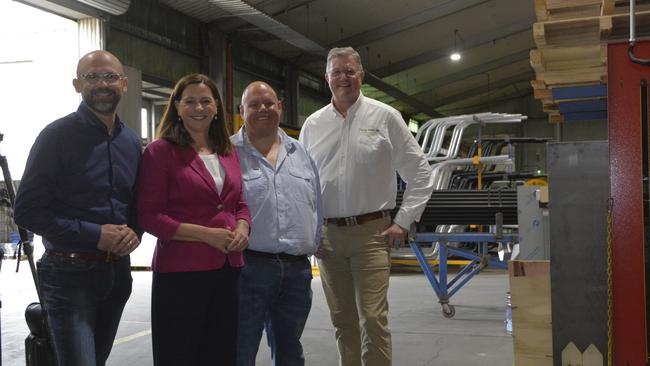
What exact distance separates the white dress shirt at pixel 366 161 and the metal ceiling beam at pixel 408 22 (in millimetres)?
11760

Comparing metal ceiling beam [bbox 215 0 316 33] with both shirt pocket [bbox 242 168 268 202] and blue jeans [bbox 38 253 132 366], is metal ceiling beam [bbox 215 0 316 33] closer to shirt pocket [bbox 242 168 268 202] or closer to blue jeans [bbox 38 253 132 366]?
shirt pocket [bbox 242 168 268 202]

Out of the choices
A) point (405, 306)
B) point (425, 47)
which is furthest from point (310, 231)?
point (425, 47)

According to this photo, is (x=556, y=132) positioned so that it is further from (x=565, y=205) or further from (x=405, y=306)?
(x=565, y=205)

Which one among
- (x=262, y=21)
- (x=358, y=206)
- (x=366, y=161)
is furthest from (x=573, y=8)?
(x=262, y=21)

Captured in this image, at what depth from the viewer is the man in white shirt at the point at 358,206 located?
10.8 ft

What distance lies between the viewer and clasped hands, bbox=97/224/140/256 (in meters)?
2.37

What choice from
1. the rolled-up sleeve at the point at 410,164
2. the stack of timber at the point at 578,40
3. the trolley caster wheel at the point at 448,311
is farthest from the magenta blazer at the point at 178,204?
the trolley caster wheel at the point at 448,311

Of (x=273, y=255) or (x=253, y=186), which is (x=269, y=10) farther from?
(x=273, y=255)

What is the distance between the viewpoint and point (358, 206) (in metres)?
3.35

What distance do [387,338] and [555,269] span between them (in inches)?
33.6

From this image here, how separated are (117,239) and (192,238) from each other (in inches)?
10.7

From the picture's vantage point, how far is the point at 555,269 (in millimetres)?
3037

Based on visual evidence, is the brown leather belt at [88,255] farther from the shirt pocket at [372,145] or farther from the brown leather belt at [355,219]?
the shirt pocket at [372,145]

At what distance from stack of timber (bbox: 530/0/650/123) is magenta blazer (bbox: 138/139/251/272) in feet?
6.07
